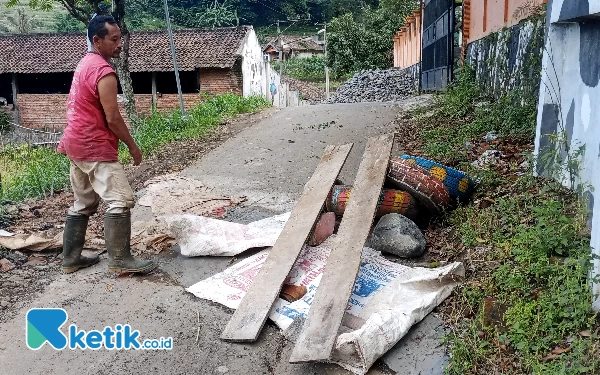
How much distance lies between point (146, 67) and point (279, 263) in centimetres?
1774

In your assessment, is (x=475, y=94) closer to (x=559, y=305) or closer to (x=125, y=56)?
(x=559, y=305)

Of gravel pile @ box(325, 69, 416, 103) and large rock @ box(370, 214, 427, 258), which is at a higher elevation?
gravel pile @ box(325, 69, 416, 103)

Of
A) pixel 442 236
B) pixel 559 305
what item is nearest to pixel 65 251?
pixel 442 236

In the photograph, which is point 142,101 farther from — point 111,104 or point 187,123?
point 111,104

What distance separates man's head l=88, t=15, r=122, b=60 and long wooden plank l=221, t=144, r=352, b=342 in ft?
5.37

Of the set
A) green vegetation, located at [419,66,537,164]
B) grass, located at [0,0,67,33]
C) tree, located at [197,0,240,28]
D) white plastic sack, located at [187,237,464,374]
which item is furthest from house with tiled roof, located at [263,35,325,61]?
white plastic sack, located at [187,237,464,374]

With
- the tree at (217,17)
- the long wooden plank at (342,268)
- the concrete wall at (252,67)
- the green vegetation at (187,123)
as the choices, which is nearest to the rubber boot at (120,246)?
the long wooden plank at (342,268)

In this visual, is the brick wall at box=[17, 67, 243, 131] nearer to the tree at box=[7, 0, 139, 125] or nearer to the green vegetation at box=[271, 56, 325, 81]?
the tree at box=[7, 0, 139, 125]

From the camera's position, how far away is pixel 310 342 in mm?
2395

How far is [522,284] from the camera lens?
2.62 metres

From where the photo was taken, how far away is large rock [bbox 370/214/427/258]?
333 cm

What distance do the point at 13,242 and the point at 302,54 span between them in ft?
123

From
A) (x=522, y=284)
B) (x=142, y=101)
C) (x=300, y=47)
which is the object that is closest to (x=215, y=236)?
(x=522, y=284)

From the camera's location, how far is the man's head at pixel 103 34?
318 centimetres
